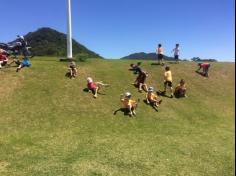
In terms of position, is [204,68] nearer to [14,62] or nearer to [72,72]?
[72,72]

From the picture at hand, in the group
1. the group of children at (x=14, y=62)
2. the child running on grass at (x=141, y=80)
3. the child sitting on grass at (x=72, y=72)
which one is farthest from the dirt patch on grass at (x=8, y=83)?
the child running on grass at (x=141, y=80)

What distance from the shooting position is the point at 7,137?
1961 cm

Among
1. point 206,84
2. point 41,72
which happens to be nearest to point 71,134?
point 41,72

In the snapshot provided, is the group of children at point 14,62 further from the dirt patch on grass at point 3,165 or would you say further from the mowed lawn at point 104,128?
the dirt patch on grass at point 3,165

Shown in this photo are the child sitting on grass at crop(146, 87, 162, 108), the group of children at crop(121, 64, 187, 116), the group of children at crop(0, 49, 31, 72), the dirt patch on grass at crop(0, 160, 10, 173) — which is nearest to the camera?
the dirt patch on grass at crop(0, 160, 10, 173)

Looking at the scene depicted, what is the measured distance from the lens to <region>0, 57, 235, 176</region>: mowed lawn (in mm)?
16781

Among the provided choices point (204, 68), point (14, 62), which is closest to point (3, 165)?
point (14, 62)

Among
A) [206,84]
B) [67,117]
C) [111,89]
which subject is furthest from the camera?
[206,84]

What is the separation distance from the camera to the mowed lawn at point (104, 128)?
1678 centimetres

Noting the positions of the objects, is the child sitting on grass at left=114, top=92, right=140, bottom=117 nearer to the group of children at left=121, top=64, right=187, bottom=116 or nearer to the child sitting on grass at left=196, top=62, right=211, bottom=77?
the group of children at left=121, top=64, right=187, bottom=116

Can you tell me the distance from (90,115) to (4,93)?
5.53 metres

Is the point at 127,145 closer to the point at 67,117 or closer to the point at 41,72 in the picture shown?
the point at 67,117

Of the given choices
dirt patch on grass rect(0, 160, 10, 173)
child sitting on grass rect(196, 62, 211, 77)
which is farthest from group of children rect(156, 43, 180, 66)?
dirt patch on grass rect(0, 160, 10, 173)

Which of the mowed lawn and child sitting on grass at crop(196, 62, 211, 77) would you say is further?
child sitting on grass at crop(196, 62, 211, 77)
